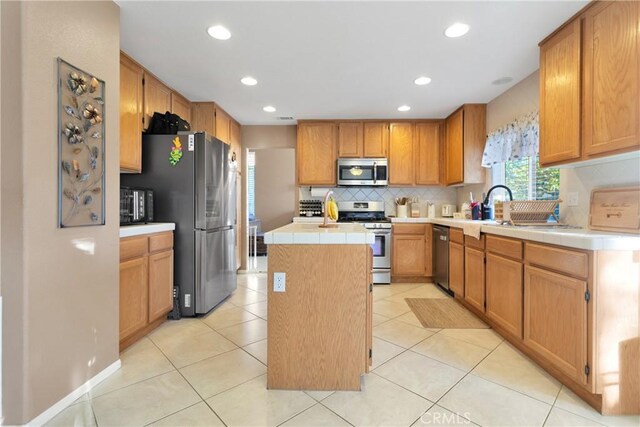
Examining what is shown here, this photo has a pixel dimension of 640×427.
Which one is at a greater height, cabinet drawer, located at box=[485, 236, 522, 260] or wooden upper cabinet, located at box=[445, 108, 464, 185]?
wooden upper cabinet, located at box=[445, 108, 464, 185]

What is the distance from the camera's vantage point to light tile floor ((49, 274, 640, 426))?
1.45 m

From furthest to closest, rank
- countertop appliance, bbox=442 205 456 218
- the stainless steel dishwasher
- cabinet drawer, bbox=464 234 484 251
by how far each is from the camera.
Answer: countertop appliance, bbox=442 205 456 218 → the stainless steel dishwasher → cabinet drawer, bbox=464 234 484 251

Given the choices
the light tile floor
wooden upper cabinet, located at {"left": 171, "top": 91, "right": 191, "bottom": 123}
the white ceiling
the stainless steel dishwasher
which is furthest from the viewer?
the stainless steel dishwasher

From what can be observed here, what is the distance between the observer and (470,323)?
2.67 m

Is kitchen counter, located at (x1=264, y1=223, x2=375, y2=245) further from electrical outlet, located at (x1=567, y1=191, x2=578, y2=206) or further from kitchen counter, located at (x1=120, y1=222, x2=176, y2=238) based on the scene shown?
electrical outlet, located at (x1=567, y1=191, x2=578, y2=206)

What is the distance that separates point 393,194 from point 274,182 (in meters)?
3.63

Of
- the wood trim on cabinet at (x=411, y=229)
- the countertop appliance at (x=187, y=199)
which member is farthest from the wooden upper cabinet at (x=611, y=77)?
the countertop appliance at (x=187, y=199)

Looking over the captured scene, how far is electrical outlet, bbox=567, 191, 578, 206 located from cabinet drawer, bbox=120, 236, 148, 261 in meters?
3.54

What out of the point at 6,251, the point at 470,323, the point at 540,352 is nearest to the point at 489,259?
the point at 470,323

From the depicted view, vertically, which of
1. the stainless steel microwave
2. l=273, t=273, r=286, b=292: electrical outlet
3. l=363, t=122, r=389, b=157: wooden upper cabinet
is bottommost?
l=273, t=273, r=286, b=292: electrical outlet

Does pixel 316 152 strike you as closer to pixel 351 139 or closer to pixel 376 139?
pixel 351 139

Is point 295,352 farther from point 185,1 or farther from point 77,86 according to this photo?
point 185,1

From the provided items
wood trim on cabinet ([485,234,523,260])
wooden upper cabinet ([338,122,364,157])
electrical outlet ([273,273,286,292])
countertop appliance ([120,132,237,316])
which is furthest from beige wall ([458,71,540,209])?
countertop appliance ([120,132,237,316])

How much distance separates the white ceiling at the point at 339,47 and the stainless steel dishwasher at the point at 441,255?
1.68 metres
